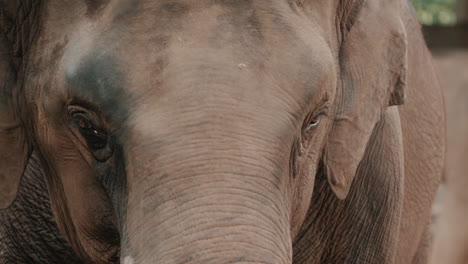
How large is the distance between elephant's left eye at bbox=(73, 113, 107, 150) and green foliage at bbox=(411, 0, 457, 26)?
9.03 m

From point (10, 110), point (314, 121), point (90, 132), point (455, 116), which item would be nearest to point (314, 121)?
point (314, 121)

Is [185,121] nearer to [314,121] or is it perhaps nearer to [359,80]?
[314,121]

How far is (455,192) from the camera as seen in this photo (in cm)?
1124

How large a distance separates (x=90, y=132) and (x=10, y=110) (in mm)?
442

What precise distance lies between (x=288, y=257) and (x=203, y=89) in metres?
0.46

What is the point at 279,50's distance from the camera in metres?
3.69

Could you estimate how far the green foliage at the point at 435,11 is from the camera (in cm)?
1290

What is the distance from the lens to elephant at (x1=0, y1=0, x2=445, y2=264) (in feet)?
11.3

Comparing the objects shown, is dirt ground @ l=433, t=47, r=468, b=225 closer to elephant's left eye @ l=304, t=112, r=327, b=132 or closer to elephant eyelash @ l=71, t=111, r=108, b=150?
elephant's left eye @ l=304, t=112, r=327, b=132

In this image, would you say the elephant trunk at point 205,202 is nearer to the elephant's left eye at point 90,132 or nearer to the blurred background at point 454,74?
the elephant's left eye at point 90,132

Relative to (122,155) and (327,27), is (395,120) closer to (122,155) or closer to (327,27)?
(327,27)

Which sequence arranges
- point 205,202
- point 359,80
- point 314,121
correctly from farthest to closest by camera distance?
1. point 359,80
2. point 314,121
3. point 205,202

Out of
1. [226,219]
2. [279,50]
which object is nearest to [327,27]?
[279,50]

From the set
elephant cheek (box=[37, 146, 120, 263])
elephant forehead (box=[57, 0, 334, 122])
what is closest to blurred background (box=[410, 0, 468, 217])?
elephant cheek (box=[37, 146, 120, 263])
